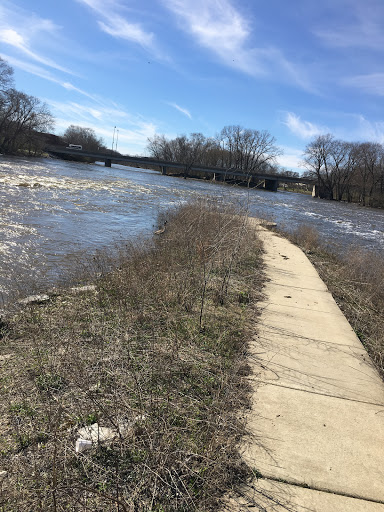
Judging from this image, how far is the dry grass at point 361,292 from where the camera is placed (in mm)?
4900

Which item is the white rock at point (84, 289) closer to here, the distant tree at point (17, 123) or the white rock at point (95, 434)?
the white rock at point (95, 434)

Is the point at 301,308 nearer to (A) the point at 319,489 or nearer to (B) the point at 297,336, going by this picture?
(B) the point at 297,336

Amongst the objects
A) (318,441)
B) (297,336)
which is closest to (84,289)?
(297,336)

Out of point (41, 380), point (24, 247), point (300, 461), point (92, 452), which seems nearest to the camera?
point (92, 452)

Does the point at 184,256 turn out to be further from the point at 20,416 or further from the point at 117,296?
the point at 20,416

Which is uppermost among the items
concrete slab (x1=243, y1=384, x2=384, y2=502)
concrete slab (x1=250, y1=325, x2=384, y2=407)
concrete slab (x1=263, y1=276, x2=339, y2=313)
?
concrete slab (x1=263, y1=276, x2=339, y2=313)

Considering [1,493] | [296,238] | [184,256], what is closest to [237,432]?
[1,493]

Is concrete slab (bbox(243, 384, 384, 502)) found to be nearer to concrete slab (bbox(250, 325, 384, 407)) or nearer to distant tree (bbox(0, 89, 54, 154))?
concrete slab (bbox(250, 325, 384, 407))

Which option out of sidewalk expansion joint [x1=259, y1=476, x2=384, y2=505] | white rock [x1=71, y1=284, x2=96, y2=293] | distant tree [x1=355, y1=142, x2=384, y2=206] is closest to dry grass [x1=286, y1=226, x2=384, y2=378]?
sidewalk expansion joint [x1=259, y1=476, x2=384, y2=505]

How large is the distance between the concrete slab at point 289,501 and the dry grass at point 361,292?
209 centimetres

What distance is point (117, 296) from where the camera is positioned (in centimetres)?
539

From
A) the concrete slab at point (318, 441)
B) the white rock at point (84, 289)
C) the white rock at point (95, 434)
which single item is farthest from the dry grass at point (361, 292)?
the white rock at point (84, 289)

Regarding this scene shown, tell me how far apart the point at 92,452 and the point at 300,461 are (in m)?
1.54

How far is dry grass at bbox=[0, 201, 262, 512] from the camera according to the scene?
2115mm
